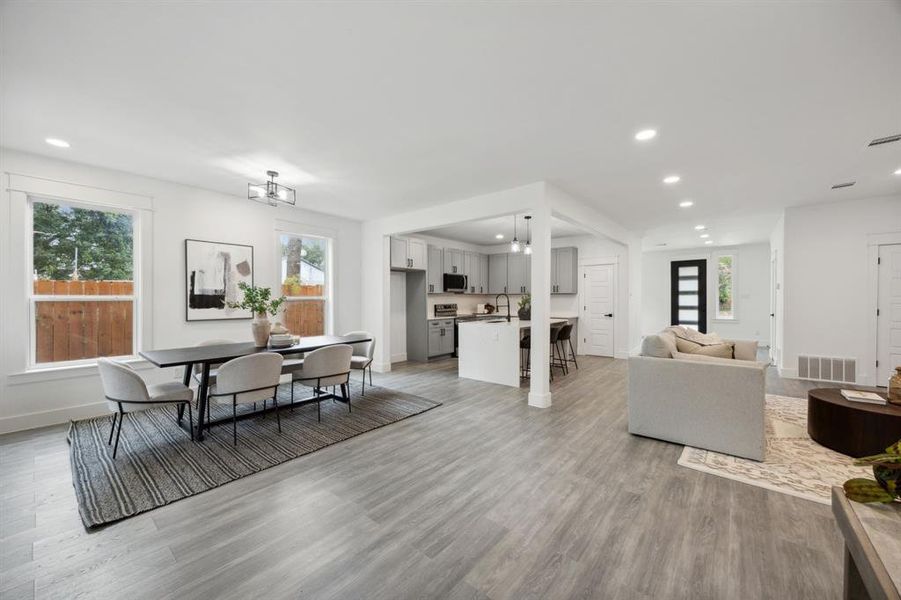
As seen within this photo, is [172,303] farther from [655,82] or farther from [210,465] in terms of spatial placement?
[655,82]

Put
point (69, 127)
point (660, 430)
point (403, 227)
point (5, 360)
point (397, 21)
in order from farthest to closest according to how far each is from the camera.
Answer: point (403, 227) < point (5, 360) < point (660, 430) < point (69, 127) < point (397, 21)

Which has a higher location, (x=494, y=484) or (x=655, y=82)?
(x=655, y=82)

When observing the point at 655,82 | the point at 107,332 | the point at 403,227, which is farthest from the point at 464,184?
the point at 107,332

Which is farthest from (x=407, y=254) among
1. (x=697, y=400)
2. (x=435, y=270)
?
(x=697, y=400)

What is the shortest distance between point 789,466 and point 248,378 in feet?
14.4

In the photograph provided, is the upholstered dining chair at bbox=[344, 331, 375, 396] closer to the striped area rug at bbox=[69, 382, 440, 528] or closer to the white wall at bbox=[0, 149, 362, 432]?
the striped area rug at bbox=[69, 382, 440, 528]

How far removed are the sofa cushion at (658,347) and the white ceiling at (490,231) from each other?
314 cm

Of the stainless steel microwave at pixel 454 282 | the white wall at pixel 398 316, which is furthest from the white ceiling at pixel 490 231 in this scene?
the white wall at pixel 398 316

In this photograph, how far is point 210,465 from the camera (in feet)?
8.95

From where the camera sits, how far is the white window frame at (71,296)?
354 centimetres

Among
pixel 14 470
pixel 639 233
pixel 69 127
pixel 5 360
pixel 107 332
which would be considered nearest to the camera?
pixel 14 470

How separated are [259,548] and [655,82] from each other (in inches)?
143

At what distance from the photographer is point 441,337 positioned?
746 cm

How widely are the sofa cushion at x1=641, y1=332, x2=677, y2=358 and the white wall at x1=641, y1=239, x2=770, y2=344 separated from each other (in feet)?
24.2
